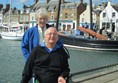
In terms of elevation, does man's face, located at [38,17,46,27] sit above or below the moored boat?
above

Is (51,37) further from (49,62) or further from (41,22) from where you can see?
(41,22)

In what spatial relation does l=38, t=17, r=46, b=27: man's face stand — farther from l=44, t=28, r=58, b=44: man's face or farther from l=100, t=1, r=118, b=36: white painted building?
l=100, t=1, r=118, b=36: white painted building

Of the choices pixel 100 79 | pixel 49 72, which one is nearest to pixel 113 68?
pixel 100 79

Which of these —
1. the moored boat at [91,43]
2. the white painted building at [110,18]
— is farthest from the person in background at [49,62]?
the white painted building at [110,18]

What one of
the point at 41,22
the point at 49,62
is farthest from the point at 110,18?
the point at 49,62

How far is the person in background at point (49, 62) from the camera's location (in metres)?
4.01

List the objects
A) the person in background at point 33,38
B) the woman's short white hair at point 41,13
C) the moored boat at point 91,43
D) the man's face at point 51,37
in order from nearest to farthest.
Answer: the man's face at point 51,37 < the woman's short white hair at point 41,13 < the person in background at point 33,38 < the moored boat at point 91,43

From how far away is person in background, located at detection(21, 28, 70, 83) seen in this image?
4012mm

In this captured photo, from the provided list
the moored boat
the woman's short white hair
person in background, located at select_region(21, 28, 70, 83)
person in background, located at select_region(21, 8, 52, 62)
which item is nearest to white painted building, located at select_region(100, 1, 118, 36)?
the moored boat

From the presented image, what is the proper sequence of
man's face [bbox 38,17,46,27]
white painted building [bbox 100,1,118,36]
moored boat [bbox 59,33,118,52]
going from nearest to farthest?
1. man's face [bbox 38,17,46,27]
2. moored boat [bbox 59,33,118,52]
3. white painted building [bbox 100,1,118,36]

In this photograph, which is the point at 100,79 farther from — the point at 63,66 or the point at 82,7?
the point at 82,7

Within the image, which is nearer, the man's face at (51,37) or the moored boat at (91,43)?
the man's face at (51,37)

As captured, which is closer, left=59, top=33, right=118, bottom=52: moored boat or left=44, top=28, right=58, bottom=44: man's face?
left=44, top=28, right=58, bottom=44: man's face

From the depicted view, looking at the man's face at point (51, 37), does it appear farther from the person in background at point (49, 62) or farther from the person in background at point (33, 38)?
the person in background at point (33, 38)
